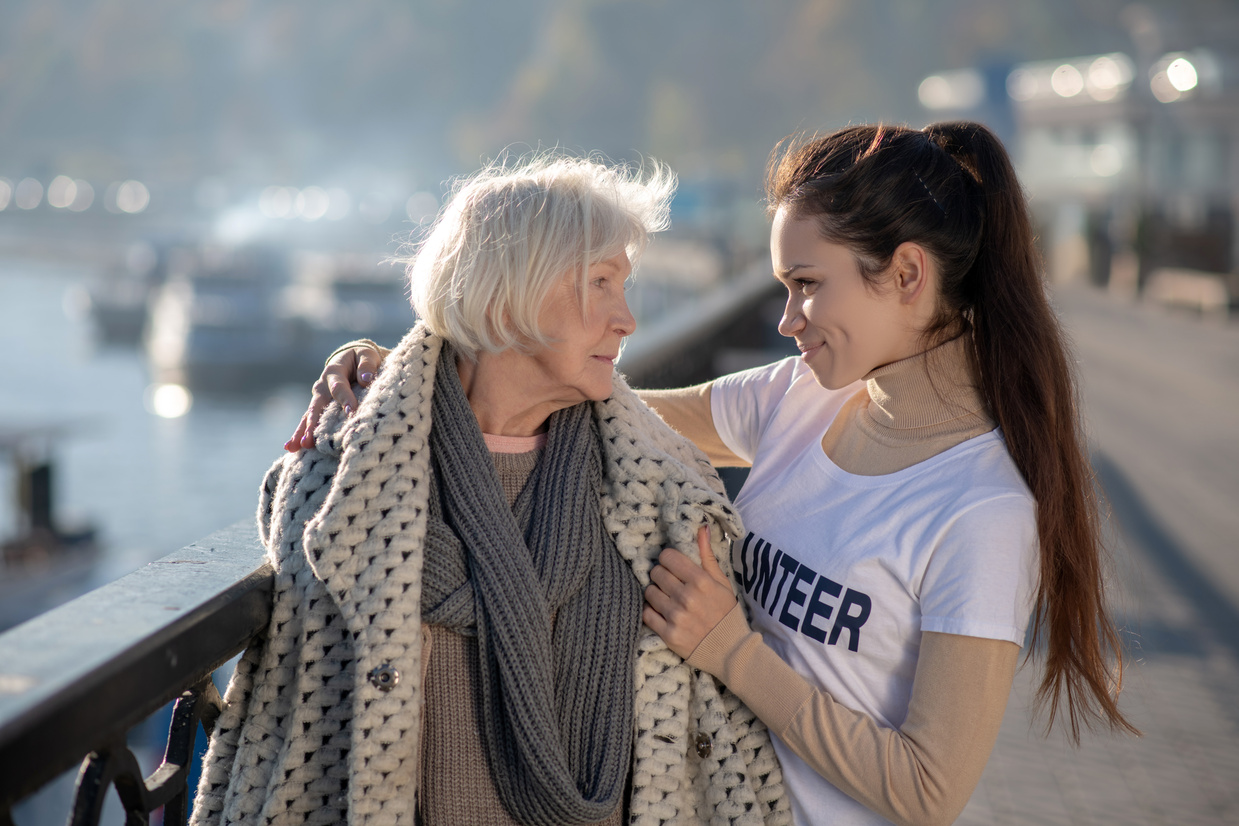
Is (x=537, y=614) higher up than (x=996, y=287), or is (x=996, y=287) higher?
(x=996, y=287)

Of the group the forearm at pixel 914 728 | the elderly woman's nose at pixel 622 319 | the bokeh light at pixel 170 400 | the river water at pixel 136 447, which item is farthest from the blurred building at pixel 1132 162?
the bokeh light at pixel 170 400

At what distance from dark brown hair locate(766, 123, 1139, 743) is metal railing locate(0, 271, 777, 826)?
1.13 metres

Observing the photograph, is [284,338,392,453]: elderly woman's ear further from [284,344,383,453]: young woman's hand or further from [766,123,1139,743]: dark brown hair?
[766,123,1139,743]: dark brown hair

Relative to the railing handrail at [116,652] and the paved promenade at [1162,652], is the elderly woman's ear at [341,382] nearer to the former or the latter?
the railing handrail at [116,652]

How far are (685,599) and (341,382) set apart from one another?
0.73m

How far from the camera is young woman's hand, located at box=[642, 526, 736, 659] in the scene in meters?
1.82

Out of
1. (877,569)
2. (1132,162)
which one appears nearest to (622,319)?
(877,569)

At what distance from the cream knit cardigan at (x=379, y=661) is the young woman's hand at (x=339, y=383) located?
3 centimetres

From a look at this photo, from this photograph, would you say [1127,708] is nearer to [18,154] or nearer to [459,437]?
[459,437]

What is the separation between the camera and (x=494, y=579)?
5.80ft

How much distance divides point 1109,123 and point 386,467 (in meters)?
42.6

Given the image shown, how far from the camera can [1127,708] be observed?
13.8ft

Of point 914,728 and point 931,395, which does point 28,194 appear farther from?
point 914,728

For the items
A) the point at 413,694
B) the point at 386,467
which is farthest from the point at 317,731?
the point at 386,467
